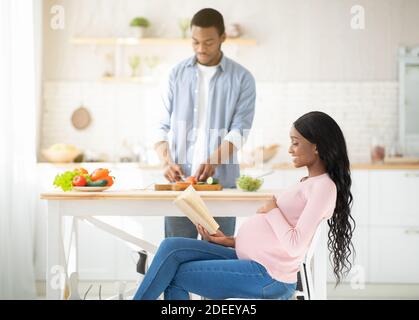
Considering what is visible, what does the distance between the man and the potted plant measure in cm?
114

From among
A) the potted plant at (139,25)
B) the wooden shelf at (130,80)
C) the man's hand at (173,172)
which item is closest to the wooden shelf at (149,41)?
the potted plant at (139,25)

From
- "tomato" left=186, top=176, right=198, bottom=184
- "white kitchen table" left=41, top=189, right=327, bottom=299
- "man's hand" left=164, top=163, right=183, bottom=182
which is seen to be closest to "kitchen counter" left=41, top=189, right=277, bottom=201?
"white kitchen table" left=41, top=189, right=327, bottom=299

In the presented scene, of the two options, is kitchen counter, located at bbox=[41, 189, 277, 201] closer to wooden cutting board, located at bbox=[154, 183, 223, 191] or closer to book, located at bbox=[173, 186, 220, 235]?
wooden cutting board, located at bbox=[154, 183, 223, 191]

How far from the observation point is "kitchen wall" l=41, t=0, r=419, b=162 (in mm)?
3840

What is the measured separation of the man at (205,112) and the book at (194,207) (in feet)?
2.11

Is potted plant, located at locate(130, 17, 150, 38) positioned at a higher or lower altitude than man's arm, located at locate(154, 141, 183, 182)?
higher

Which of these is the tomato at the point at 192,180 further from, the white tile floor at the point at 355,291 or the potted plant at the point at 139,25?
the potted plant at the point at 139,25

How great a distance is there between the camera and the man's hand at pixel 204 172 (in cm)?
261

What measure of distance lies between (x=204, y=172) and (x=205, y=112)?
27cm

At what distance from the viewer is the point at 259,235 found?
199cm

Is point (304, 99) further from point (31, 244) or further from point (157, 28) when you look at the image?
point (31, 244)

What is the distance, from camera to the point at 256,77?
403 centimetres

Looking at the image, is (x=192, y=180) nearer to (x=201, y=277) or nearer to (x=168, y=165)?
(x=168, y=165)

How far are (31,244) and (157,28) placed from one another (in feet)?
4.64
